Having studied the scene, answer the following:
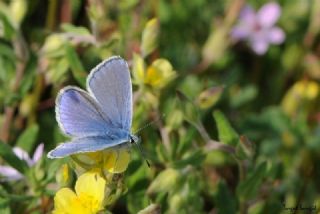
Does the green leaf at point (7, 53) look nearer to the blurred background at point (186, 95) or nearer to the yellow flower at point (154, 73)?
the blurred background at point (186, 95)

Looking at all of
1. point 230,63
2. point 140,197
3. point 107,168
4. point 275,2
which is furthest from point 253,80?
point 107,168

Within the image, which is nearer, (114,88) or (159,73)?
(114,88)

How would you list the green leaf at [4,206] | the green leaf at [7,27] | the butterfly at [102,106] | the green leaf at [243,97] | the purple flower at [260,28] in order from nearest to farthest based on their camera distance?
the butterfly at [102,106]
the green leaf at [4,206]
the green leaf at [7,27]
the green leaf at [243,97]
the purple flower at [260,28]

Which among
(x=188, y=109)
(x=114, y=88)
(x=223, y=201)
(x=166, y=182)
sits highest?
(x=114, y=88)

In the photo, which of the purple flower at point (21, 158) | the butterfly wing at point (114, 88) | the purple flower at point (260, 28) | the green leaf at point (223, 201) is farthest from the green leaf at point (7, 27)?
the purple flower at point (260, 28)

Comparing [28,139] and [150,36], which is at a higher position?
[150,36]

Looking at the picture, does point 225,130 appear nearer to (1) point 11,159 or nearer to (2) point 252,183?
(2) point 252,183

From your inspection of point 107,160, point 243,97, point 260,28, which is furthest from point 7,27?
point 260,28

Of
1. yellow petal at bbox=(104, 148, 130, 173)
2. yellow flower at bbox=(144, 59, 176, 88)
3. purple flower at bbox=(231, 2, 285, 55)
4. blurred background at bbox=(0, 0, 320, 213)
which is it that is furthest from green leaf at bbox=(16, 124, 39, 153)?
purple flower at bbox=(231, 2, 285, 55)
